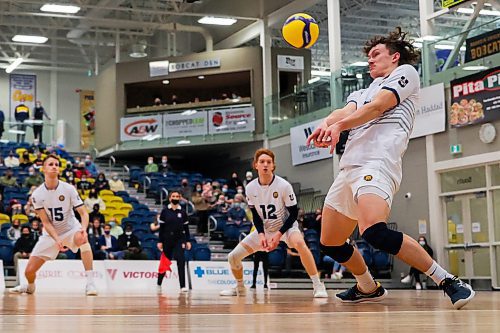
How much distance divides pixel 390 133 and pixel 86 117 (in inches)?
1515

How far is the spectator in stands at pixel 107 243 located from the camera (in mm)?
20188

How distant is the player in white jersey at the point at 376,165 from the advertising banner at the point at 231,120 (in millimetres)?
24290

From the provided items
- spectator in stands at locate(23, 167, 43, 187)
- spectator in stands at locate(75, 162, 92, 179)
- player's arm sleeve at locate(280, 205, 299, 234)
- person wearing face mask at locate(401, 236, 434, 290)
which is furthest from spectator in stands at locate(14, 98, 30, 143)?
player's arm sleeve at locate(280, 205, 299, 234)

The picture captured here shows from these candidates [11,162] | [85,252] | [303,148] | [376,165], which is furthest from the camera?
[11,162]

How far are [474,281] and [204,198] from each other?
9350mm

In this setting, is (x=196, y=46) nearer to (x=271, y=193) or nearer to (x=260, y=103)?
(x=260, y=103)

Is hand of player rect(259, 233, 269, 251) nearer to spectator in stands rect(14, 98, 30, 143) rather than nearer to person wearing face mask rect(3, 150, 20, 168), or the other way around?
person wearing face mask rect(3, 150, 20, 168)

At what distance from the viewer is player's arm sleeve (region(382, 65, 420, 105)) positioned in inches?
250

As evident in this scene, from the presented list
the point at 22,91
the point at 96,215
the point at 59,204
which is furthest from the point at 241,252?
the point at 22,91

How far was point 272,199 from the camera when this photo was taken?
10.3 meters

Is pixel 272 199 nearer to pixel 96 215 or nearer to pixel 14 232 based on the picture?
pixel 14 232

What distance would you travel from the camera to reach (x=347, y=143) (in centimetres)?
661

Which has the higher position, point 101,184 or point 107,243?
point 101,184

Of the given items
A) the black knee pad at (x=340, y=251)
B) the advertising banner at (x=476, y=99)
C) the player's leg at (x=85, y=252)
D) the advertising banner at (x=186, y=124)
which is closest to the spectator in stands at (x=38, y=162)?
the advertising banner at (x=186, y=124)
